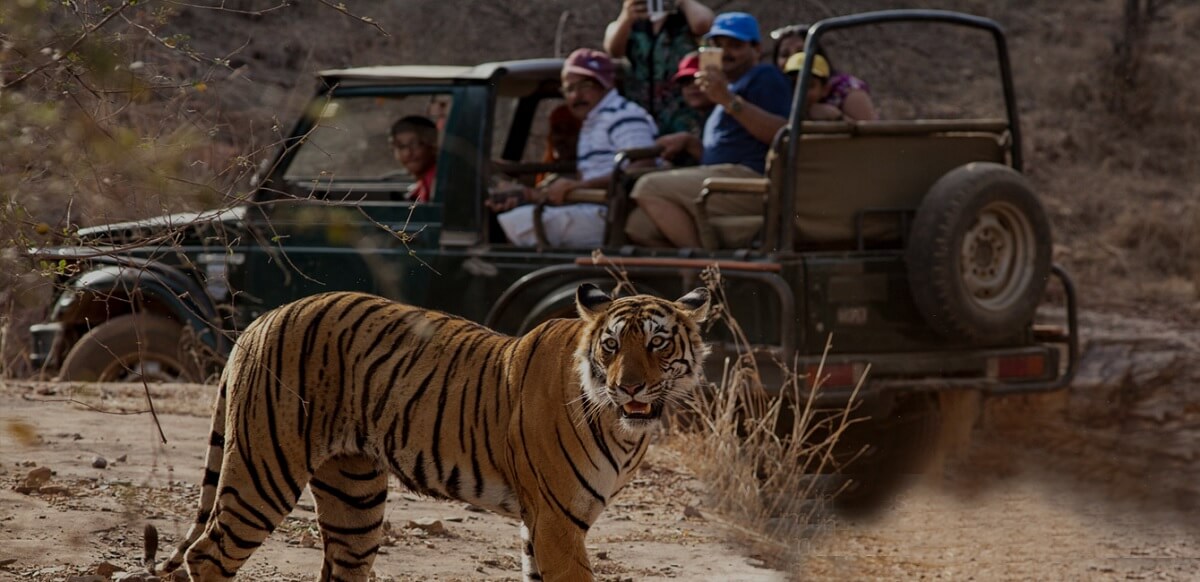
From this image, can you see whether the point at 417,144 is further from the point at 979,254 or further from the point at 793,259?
the point at 979,254

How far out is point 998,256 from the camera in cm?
728

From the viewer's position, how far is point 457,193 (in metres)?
7.78

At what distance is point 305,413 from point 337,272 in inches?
138

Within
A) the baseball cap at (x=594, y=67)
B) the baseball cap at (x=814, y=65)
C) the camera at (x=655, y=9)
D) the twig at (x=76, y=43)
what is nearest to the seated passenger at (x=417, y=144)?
the baseball cap at (x=594, y=67)

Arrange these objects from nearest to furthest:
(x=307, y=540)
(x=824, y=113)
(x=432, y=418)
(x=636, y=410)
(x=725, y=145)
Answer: (x=636, y=410)
(x=432, y=418)
(x=307, y=540)
(x=725, y=145)
(x=824, y=113)

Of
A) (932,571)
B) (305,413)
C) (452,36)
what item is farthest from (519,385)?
(452,36)

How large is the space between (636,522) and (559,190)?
71.0 inches

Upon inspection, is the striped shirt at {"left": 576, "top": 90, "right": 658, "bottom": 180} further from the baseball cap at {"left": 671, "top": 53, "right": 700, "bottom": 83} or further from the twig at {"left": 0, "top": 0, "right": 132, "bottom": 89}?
the twig at {"left": 0, "top": 0, "right": 132, "bottom": 89}

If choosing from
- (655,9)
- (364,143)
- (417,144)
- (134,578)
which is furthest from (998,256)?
(134,578)

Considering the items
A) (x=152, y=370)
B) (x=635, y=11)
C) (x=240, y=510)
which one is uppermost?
(x=635, y=11)

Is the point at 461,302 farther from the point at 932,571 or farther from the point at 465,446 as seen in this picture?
the point at 465,446

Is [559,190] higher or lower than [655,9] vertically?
lower

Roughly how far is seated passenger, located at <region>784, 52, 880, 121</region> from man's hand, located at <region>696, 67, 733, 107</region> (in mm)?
710

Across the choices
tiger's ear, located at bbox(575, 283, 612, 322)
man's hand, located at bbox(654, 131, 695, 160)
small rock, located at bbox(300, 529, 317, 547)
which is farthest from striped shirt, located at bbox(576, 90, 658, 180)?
tiger's ear, located at bbox(575, 283, 612, 322)
